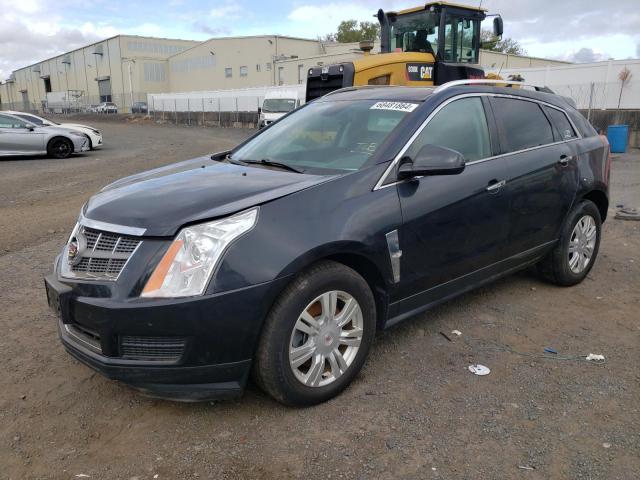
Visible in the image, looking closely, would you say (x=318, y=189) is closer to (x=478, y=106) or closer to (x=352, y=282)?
(x=352, y=282)

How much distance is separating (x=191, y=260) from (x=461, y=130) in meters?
2.21

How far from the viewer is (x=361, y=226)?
307 centimetres

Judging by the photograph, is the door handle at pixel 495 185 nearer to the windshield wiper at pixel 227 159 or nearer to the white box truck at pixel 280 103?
the windshield wiper at pixel 227 159

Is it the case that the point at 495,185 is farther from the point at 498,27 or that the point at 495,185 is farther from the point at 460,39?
the point at 460,39

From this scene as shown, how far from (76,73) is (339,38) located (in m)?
42.6

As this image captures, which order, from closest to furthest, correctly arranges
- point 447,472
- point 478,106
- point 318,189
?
point 447,472 < point 318,189 < point 478,106

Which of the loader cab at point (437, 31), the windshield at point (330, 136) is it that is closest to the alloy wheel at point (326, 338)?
the windshield at point (330, 136)

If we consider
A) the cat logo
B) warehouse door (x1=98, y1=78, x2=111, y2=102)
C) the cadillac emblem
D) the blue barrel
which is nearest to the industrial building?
warehouse door (x1=98, y1=78, x2=111, y2=102)

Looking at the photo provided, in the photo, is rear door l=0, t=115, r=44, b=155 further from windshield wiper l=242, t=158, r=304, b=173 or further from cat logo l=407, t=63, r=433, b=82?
windshield wiper l=242, t=158, r=304, b=173

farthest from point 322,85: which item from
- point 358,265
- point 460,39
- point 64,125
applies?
point 358,265

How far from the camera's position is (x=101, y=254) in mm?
2840

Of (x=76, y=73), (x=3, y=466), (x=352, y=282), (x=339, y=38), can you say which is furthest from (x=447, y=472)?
(x=76, y=73)

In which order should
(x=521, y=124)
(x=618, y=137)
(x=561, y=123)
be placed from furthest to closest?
(x=618, y=137) → (x=561, y=123) → (x=521, y=124)

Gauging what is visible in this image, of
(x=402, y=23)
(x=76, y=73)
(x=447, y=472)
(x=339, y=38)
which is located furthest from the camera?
(x=76, y=73)
